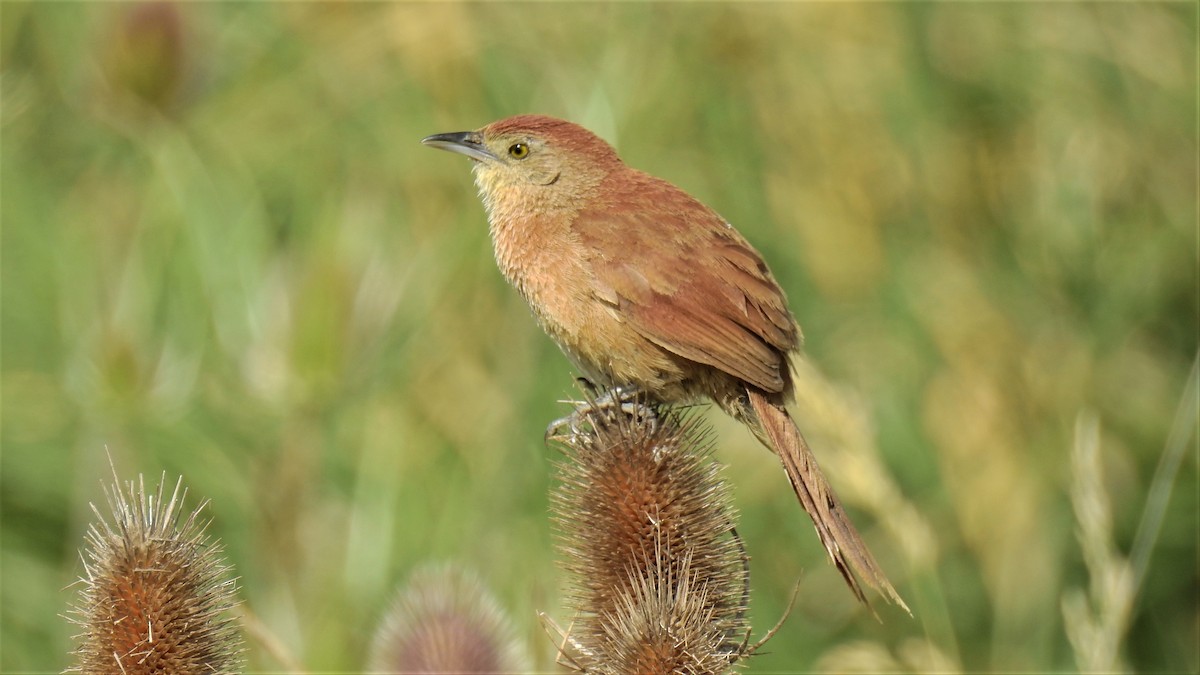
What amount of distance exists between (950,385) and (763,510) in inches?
40.7

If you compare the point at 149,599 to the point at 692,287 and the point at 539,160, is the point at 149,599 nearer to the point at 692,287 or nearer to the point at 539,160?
the point at 692,287

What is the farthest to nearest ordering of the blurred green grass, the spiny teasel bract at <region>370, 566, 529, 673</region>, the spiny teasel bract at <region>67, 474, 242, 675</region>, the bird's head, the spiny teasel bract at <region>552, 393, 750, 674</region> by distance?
the blurred green grass → the bird's head → the spiny teasel bract at <region>370, 566, 529, 673</region> → the spiny teasel bract at <region>552, 393, 750, 674</region> → the spiny teasel bract at <region>67, 474, 242, 675</region>

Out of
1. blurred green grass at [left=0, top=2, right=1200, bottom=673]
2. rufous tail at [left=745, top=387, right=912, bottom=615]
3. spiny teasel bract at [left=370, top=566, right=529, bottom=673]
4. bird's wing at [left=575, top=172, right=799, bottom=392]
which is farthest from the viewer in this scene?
blurred green grass at [left=0, top=2, right=1200, bottom=673]

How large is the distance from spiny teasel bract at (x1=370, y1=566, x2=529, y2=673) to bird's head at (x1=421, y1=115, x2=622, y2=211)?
146 cm

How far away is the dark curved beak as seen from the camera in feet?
15.8

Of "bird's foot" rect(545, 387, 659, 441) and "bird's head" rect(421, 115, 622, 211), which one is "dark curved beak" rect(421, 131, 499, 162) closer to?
"bird's head" rect(421, 115, 622, 211)

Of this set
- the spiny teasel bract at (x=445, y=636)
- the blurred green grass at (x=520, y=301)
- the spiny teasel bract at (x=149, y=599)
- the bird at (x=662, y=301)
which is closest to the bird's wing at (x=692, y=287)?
the bird at (x=662, y=301)

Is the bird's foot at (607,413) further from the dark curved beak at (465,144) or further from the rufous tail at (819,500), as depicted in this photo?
the dark curved beak at (465,144)

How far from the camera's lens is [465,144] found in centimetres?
487

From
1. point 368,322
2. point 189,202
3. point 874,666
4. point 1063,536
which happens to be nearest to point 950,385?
point 1063,536

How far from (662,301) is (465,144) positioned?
1.15 meters

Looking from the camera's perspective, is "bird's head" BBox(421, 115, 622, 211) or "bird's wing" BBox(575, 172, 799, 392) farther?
"bird's head" BBox(421, 115, 622, 211)

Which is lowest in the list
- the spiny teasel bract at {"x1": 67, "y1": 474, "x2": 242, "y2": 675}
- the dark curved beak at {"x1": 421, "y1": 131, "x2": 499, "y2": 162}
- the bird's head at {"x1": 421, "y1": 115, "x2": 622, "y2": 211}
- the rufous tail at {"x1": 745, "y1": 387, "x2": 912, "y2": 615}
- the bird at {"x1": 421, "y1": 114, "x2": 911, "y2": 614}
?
the spiny teasel bract at {"x1": 67, "y1": 474, "x2": 242, "y2": 675}

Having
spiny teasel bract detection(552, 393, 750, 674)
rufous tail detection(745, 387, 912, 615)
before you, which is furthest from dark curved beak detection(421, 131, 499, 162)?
spiny teasel bract detection(552, 393, 750, 674)
